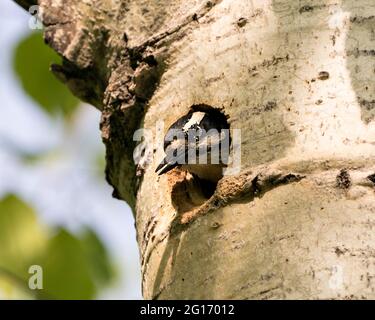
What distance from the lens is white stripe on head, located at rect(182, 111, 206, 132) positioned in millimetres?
2064

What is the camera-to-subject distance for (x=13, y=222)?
2309mm

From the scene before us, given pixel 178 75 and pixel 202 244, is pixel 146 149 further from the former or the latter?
pixel 202 244

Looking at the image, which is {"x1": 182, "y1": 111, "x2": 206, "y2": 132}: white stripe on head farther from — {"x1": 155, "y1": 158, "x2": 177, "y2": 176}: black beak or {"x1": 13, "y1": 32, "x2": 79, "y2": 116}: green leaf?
{"x1": 13, "y1": 32, "x2": 79, "y2": 116}: green leaf

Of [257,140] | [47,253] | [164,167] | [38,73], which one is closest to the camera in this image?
[257,140]

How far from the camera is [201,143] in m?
2.35

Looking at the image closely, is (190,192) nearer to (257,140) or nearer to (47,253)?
(257,140)

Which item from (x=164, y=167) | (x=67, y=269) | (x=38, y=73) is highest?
(x=38, y=73)

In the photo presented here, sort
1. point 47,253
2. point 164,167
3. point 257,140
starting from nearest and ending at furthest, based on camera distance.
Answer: point 257,140
point 164,167
point 47,253

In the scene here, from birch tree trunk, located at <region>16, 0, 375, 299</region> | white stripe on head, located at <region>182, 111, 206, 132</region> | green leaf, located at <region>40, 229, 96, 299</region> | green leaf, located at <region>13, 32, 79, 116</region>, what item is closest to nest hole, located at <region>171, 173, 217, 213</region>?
birch tree trunk, located at <region>16, 0, 375, 299</region>

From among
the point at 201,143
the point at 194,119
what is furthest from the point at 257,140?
the point at 201,143

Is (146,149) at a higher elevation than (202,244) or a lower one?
higher

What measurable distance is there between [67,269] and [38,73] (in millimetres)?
645
